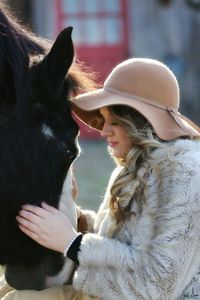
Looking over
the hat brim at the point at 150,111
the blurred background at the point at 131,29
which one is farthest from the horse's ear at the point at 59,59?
the blurred background at the point at 131,29

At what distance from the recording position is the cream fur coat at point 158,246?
2.57m

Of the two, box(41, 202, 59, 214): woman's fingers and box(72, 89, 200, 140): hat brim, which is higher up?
box(72, 89, 200, 140): hat brim

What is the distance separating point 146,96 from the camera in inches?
107

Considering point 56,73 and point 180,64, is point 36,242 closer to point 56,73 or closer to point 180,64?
point 56,73

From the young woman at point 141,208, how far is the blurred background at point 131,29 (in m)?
8.14

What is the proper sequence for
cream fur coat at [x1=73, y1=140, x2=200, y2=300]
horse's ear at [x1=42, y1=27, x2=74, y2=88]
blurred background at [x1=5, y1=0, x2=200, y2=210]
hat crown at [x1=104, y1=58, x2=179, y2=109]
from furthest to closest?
blurred background at [x1=5, y1=0, x2=200, y2=210]
hat crown at [x1=104, y1=58, x2=179, y2=109]
cream fur coat at [x1=73, y1=140, x2=200, y2=300]
horse's ear at [x1=42, y1=27, x2=74, y2=88]

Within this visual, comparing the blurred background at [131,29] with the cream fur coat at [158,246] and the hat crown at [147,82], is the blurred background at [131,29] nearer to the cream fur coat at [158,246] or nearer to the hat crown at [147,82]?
the hat crown at [147,82]

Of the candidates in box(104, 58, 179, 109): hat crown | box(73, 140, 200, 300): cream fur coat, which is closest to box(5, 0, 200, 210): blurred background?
box(104, 58, 179, 109): hat crown

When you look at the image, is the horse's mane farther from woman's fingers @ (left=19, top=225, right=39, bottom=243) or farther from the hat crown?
woman's fingers @ (left=19, top=225, right=39, bottom=243)

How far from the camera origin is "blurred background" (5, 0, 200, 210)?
36.3ft

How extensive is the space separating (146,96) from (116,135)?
0.51 ft

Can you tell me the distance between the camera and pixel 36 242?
2.59 m

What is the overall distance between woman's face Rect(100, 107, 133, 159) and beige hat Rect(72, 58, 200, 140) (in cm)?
6

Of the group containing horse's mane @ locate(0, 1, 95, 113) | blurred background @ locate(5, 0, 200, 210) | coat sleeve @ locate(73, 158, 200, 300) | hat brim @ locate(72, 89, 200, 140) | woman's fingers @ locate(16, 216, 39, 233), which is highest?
horse's mane @ locate(0, 1, 95, 113)
